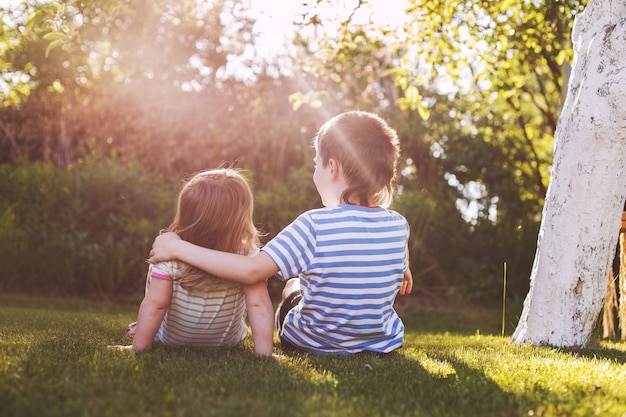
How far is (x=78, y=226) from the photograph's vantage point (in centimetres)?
771

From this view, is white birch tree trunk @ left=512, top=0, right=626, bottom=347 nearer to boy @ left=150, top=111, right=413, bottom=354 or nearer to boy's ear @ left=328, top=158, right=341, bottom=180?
boy @ left=150, top=111, right=413, bottom=354

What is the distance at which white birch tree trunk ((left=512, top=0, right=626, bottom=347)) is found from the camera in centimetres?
406

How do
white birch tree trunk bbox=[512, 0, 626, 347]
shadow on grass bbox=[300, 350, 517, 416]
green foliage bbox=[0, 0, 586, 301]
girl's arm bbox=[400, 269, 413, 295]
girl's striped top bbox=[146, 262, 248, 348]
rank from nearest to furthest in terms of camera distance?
shadow on grass bbox=[300, 350, 517, 416], girl's striped top bbox=[146, 262, 248, 348], girl's arm bbox=[400, 269, 413, 295], white birch tree trunk bbox=[512, 0, 626, 347], green foliage bbox=[0, 0, 586, 301]

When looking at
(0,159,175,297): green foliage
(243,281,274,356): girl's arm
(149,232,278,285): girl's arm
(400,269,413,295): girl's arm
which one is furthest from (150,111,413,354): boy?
(0,159,175,297): green foliage

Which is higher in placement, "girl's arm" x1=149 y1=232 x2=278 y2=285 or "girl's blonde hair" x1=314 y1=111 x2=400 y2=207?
"girl's blonde hair" x1=314 y1=111 x2=400 y2=207

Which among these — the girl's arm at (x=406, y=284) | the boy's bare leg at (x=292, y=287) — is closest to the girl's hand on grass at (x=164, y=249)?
the boy's bare leg at (x=292, y=287)

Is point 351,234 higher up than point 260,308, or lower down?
higher up

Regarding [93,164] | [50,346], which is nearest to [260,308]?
[50,346]

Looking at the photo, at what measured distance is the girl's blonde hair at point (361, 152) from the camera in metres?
3.24

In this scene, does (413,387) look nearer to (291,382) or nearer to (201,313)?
(291,382)

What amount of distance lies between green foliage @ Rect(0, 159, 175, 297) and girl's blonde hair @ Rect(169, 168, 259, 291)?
436cm

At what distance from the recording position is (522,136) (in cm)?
1169

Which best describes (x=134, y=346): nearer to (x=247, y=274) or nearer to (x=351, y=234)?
(x=247, y=274)

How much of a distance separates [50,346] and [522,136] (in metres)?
10.3
